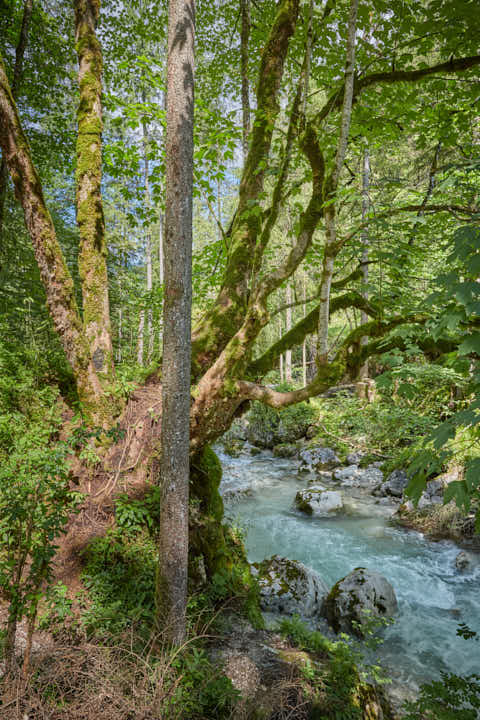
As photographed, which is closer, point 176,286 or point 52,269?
point 176,286

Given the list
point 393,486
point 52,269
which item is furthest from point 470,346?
point 393,486

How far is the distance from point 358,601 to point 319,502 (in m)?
3.70

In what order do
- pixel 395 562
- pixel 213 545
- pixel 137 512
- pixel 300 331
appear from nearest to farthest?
pixel 137 512 < pixel 213 545 < pixel 300 331 < pixel 395 562

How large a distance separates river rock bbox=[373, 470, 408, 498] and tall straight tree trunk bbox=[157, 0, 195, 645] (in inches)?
319

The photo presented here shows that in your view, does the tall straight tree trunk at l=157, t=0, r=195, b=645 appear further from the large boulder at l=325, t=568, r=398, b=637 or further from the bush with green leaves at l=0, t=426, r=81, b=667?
the large boulder at l=325, t=568, r=398, b=637

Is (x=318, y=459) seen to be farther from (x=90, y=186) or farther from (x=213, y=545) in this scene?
(x=90, y=186)

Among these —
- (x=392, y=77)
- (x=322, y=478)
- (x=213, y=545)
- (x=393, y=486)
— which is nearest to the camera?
(x=392, y=77)

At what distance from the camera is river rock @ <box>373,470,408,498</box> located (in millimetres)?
9117

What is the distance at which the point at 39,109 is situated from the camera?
22.2ft

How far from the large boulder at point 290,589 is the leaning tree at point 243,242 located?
2004 millimetres

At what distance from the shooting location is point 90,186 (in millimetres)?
4309

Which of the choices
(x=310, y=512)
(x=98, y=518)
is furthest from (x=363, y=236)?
(x=310, y=512)

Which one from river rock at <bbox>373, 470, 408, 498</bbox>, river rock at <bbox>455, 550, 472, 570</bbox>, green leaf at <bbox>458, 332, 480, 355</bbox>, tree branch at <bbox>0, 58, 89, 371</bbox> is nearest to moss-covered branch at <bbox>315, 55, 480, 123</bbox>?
green leaf at <bbox>458, 332, 480, 355</bbox>

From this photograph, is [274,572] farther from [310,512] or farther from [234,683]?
[310,512]
